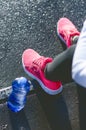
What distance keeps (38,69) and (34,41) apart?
356 mm

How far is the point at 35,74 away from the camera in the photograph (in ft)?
7.39

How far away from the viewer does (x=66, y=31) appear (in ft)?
7.87

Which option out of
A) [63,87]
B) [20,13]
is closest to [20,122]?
[63,87]

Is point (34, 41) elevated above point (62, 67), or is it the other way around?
point (62, 67)

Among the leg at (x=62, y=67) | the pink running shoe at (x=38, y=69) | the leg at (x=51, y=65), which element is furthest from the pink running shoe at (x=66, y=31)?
the leg at (x=62, y=67)

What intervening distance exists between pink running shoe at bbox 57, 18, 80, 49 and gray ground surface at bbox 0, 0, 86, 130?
0.22 feet

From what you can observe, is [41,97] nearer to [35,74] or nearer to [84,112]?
[35,74]

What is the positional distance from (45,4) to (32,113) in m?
0.92

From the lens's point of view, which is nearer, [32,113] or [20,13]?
[32,113]

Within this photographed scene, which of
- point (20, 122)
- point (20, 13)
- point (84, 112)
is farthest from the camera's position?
point (20, 13)

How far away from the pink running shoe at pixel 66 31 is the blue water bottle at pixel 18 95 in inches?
17.5

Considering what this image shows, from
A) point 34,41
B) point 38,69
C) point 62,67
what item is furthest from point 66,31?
point 62,67

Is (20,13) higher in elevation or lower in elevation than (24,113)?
higher

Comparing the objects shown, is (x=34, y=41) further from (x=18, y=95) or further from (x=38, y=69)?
(x=18, y=95)
